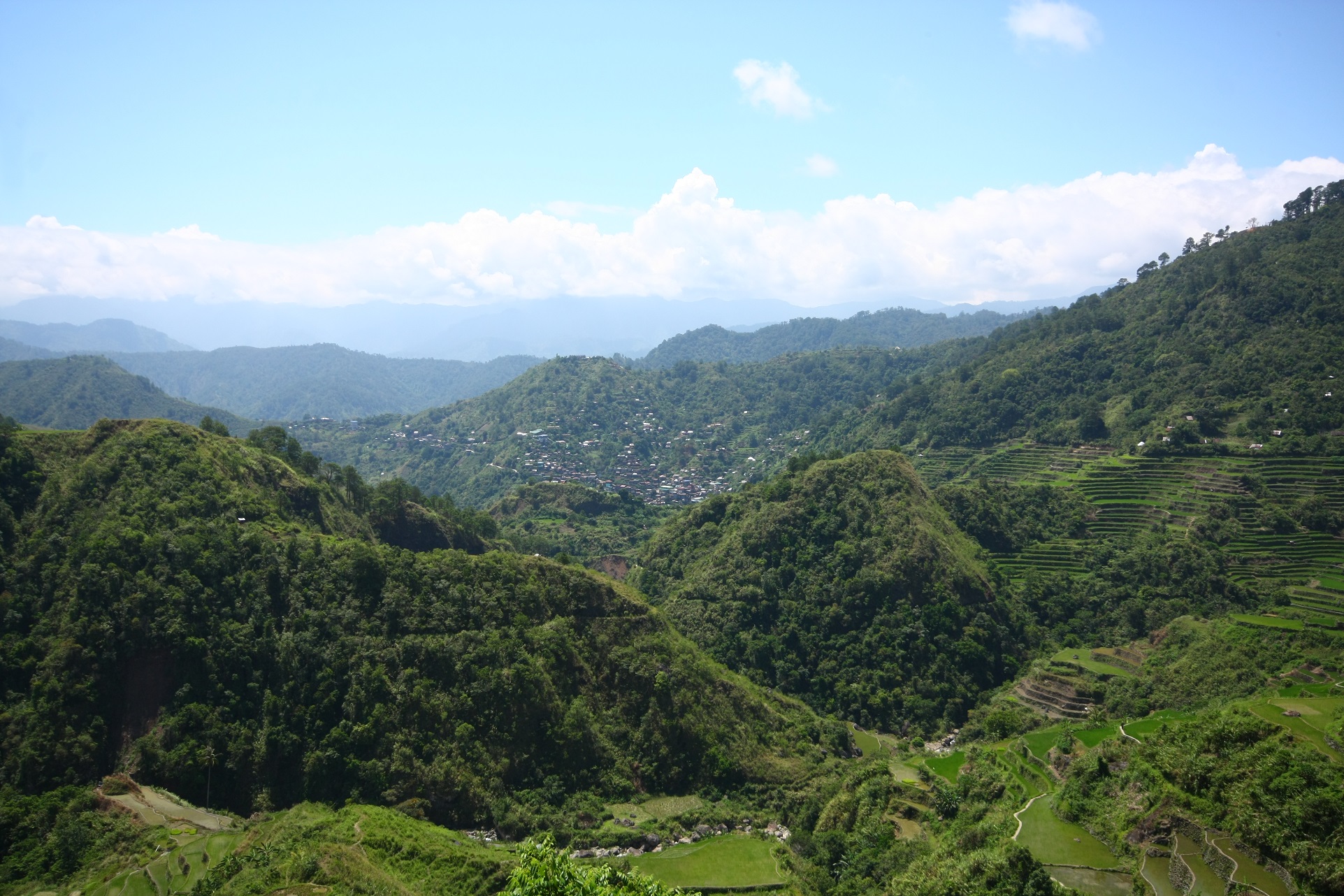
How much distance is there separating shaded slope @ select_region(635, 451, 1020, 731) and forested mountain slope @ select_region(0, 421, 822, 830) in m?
4.77

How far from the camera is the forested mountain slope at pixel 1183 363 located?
56.0m

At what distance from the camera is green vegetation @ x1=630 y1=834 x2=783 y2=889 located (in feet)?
85.9

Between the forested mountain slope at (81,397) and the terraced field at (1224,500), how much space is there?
11839 cm

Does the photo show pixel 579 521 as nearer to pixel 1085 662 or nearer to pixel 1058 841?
→ pixel 1085 662

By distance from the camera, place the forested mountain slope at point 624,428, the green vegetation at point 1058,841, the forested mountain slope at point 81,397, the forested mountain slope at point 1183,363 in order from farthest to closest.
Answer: the forested mountain slope at point 81,397, the forested mountain slope at point 624,428, the forested mountain slope at point 1183,363, the green vegetation at point 1058,841

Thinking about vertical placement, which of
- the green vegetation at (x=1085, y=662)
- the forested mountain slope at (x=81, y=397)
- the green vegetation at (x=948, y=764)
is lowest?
the green vegetation at (x=948, y=764)

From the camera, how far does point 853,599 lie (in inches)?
1745

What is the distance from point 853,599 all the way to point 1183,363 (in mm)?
42478

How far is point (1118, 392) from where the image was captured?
226ft

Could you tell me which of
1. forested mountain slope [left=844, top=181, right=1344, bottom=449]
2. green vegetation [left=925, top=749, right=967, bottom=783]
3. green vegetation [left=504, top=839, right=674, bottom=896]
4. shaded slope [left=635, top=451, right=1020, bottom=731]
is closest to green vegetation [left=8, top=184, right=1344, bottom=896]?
green vegetation [left=504, top=839, right=674, bottom=896]

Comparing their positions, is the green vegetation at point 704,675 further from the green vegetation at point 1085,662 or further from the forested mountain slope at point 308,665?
the green vegetation at point 1085,662

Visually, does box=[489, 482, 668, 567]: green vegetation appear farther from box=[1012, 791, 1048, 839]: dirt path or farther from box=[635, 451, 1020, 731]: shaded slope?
box=[1012, 791, 1048, 839]: dirt path

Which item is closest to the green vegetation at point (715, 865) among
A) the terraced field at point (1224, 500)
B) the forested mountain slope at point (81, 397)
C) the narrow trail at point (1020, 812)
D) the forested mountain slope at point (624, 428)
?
the narrow trail at point (1020, 812)

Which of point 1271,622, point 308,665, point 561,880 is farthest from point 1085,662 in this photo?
point 308,665
